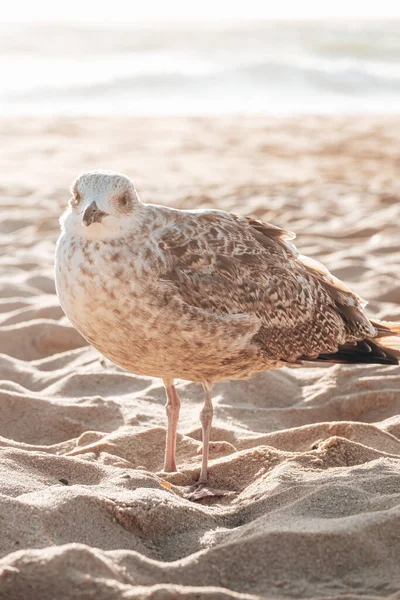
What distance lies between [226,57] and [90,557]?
25782mm

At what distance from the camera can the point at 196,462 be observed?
14.9 ft

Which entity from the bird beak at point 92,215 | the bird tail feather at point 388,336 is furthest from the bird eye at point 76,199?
the bird tail feather at point 388,336

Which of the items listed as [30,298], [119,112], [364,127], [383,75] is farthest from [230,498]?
[383,75]

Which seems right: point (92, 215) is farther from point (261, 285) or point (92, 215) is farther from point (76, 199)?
point (261, 285)

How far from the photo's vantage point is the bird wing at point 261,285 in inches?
166

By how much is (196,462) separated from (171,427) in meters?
0.22

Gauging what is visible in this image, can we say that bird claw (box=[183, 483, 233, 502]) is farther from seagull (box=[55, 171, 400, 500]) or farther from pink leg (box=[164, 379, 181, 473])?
pink leg (box=[164, 379, 181, 473])

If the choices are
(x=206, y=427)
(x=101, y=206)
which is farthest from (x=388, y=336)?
(x=101, y=206)

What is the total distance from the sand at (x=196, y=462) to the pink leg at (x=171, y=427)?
77 millimetres

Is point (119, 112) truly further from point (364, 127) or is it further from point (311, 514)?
point (311, 514)

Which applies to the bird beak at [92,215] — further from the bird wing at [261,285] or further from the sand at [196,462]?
the sand at [196,462]

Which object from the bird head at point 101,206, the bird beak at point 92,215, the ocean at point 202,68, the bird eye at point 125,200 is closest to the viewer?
the bird beak at point 92,215

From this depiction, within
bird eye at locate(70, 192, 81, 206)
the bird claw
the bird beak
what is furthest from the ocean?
the bird claw

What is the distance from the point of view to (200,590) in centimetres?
264
